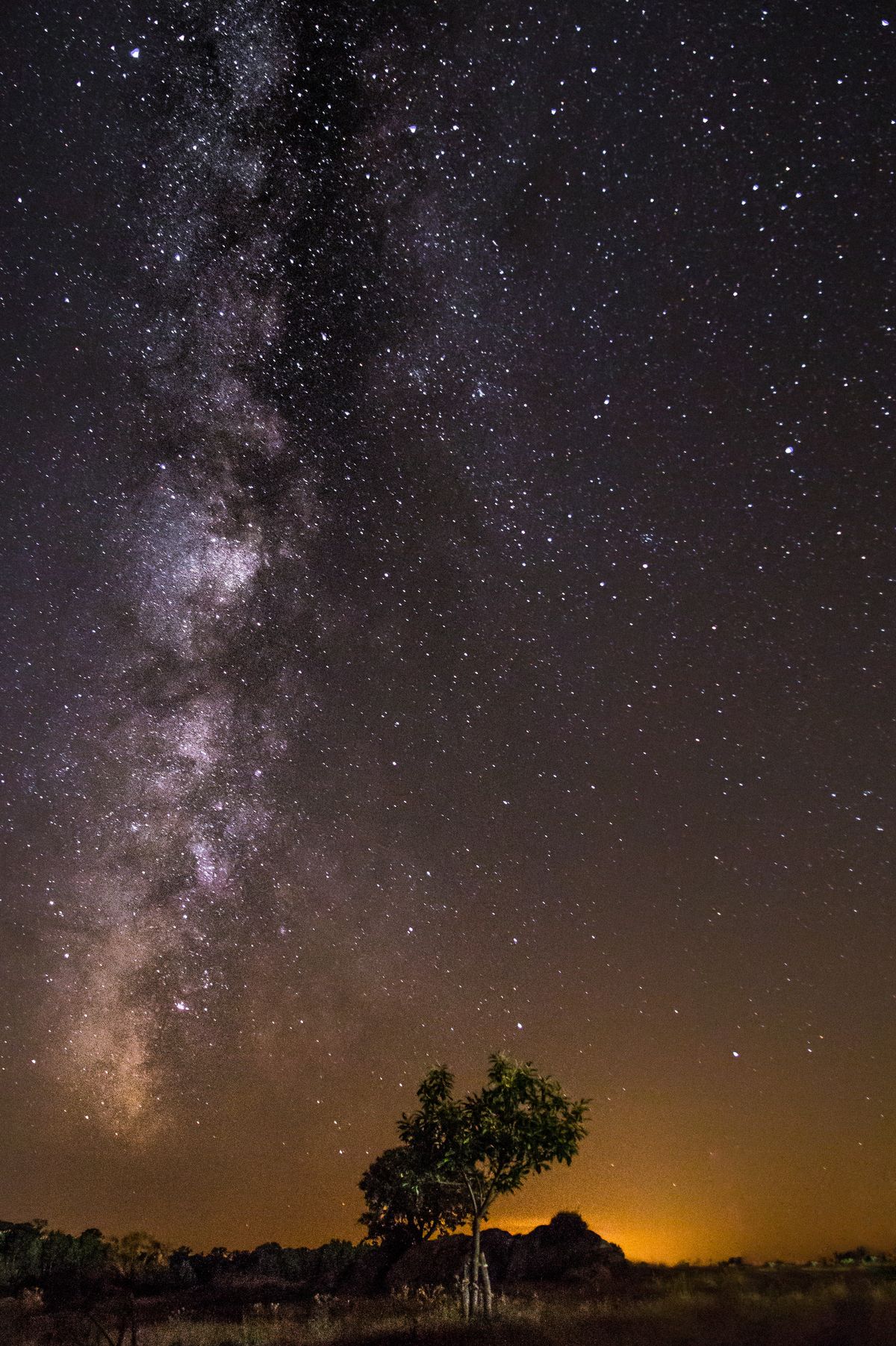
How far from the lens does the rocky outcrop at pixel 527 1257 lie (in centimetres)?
2818

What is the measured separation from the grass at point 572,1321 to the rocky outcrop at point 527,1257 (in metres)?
6.17

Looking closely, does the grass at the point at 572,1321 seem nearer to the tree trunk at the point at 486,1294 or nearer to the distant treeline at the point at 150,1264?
the tree trunk at the point at 486,1294

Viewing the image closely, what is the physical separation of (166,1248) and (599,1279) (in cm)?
2059

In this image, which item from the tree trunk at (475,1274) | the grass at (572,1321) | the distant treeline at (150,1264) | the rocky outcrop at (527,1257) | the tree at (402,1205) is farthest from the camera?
the distant treeline at (150,1264)

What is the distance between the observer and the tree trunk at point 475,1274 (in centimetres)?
1788

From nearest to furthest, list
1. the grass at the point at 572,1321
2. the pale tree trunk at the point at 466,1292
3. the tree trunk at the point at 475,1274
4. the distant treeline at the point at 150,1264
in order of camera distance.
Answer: the grass at the point at 572,1321 → the pale tree trunk at the point at 466,1292 → the tree trunk at the point at 475,1274 → the distant treeline at the point at 150,1264

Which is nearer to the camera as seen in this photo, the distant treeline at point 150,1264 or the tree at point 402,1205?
the tree at point 402,1205

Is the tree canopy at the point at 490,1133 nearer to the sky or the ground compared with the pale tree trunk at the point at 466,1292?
nearer to the sky

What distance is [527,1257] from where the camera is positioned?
31.3 meters

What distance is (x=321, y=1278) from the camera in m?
32.4

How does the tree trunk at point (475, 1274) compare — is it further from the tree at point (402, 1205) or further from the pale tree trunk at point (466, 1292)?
the tree at point (402, 1205)

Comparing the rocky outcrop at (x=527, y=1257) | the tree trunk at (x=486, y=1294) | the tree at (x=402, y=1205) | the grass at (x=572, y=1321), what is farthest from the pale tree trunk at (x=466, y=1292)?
the rocky outcrop at (x=527, y=1257)

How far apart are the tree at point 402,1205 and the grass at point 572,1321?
2748 mm

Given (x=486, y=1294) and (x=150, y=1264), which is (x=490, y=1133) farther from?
(x=150, y=1264)
